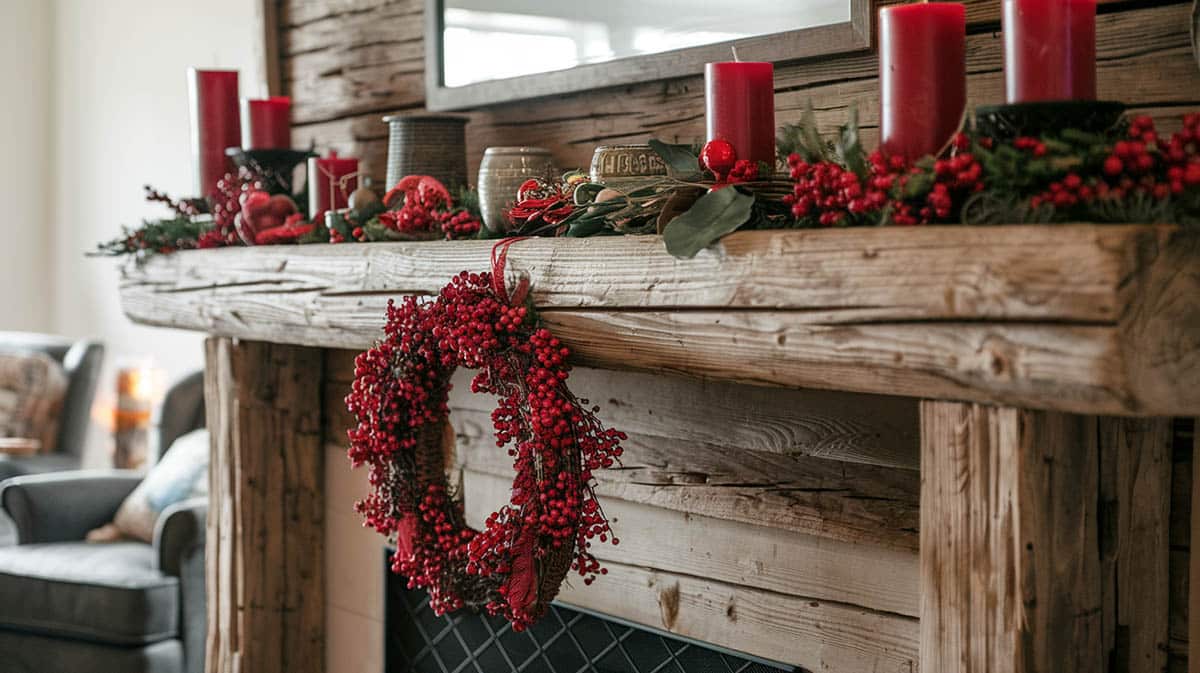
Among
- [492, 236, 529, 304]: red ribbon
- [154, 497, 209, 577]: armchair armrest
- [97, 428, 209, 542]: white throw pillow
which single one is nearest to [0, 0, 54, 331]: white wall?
[97, 428, 209, 542]: white throw pillow

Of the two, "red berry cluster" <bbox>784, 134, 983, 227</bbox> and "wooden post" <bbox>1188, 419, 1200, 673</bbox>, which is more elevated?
"red berry cluster" <bbox>784, 134, 983, 227</bbox>

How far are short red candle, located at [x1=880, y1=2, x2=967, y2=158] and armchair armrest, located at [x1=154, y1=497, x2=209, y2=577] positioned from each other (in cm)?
200

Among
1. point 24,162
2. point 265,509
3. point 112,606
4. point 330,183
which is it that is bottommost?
point 112,606

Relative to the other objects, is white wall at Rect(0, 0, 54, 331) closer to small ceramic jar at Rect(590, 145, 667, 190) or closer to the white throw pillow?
the white throw pillow

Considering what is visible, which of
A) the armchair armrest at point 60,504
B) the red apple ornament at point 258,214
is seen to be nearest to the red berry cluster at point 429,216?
the red apple ornament at point 258,214

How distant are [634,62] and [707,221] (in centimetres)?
55

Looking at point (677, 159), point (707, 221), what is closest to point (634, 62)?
point (677, 159)

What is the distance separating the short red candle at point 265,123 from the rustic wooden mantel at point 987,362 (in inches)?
30.4

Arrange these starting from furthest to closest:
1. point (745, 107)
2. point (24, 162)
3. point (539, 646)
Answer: point (24, 162) → point (539, 646) → point (745, 107)

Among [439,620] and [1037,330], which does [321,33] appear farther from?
[1037,330]

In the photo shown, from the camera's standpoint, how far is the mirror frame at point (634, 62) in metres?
1.36

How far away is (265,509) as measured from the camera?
2137mm

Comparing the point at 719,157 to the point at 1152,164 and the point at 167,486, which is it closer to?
the point at 1152,164

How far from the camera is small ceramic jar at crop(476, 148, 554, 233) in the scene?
4.77 feet
